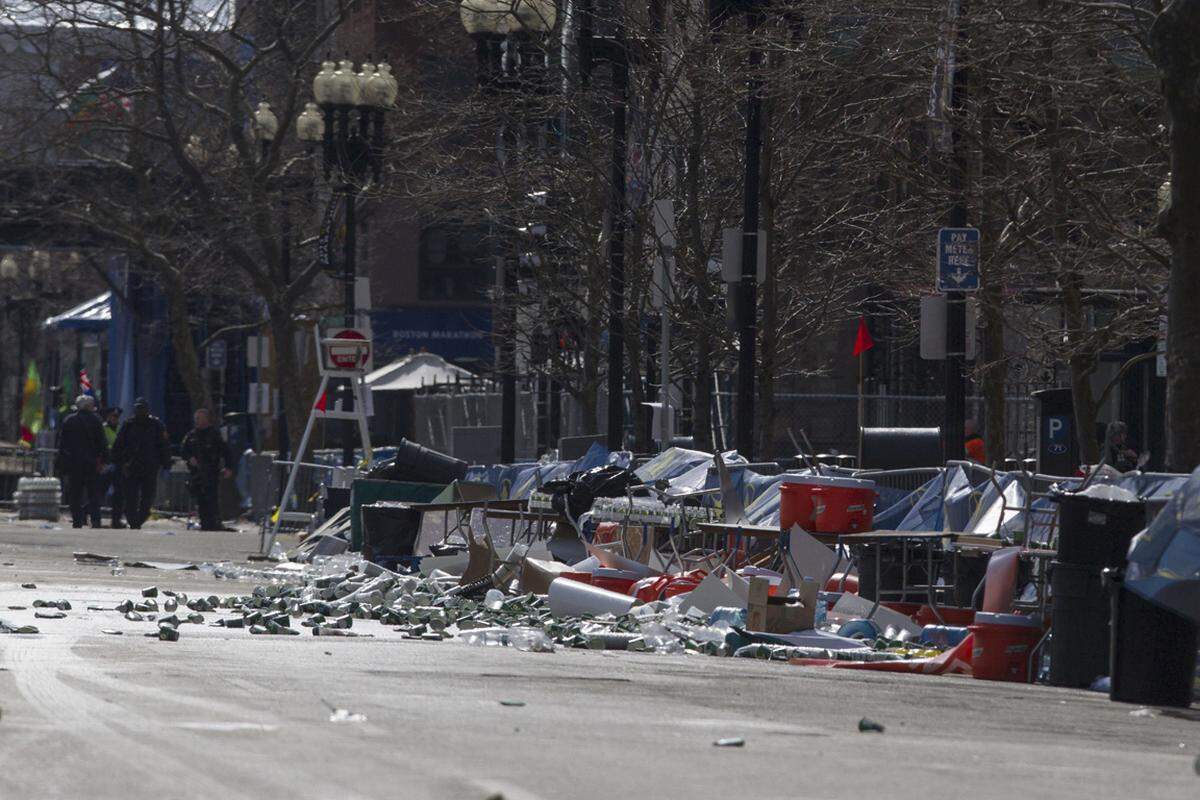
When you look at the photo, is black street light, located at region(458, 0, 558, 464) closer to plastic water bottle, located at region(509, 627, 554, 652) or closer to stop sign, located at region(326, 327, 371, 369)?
stop sign, located at region(326, 327, 371, 369)

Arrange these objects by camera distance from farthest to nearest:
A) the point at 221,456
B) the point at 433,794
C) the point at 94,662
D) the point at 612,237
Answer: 1. the point at 221,456
2. the point at 612,237
3. the point at 94,662
4. the point at 433,794

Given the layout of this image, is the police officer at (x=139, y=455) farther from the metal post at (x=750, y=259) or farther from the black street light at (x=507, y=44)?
the metal post at (x=750, y=259)

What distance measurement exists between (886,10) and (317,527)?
10.7 meters

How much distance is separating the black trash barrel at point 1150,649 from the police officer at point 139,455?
911 inches

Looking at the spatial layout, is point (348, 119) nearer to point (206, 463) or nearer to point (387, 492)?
point (206, 463)

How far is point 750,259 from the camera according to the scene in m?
19.8

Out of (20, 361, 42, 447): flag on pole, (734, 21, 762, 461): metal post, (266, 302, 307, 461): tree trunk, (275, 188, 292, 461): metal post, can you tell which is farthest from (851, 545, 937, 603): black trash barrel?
(20, 361, 42, 447): flag on pole

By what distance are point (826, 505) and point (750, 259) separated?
471cm

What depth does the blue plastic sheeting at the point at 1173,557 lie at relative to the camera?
10852 mm

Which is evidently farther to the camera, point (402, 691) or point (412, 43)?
point (412, 43)

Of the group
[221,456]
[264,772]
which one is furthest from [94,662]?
[221,456]

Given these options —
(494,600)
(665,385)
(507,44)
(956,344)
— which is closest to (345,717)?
(494,600)

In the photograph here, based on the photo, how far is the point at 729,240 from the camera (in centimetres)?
1992

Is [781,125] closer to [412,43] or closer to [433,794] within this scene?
[433,794]
